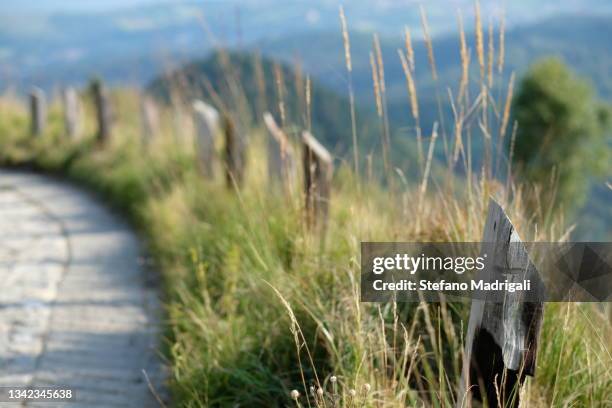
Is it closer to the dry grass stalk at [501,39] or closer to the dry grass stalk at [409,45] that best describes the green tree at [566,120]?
the dry grass stalk at [501,39]

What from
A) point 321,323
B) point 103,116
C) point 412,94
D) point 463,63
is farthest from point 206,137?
point 103,116

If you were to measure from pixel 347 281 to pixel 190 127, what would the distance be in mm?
5678

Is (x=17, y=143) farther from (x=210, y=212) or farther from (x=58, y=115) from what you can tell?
(x=210, y=212)

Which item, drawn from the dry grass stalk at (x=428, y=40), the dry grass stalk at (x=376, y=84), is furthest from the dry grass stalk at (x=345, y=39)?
the dry grass stalk at (x=428, y=40)

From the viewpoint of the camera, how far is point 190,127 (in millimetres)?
8000

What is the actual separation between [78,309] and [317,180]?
5.77ft

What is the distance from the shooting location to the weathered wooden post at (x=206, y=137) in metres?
5.62

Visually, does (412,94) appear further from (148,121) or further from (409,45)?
(148,121)

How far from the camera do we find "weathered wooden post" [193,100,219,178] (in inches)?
221

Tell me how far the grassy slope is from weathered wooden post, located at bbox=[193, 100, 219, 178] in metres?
0.99

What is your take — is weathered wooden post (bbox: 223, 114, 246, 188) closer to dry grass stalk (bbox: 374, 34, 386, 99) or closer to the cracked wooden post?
dry grass stalk (bbox: 374, 34, 386, 99)

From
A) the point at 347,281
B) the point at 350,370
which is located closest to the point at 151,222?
the point at 347,281

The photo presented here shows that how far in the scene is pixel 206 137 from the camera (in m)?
5.68

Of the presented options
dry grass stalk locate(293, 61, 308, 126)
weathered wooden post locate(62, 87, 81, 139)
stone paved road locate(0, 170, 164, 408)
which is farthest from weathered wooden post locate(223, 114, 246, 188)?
weathered wooden post locate(62, 87, 81, 139)
